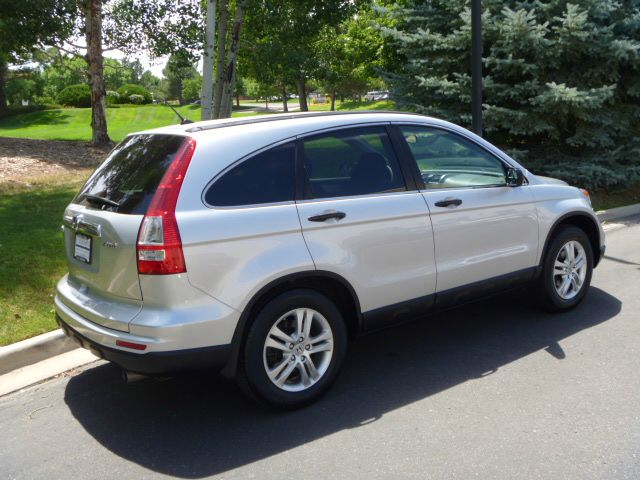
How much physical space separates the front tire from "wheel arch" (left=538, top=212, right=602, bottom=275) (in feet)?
6.79

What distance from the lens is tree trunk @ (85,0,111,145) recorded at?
15047 millimetres

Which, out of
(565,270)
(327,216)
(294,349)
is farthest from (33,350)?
(565,270)

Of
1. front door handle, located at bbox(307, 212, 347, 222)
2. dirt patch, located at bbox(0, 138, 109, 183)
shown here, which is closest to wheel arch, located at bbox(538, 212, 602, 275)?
A: front door handle, located at bbox(307, 212, 347, 222)

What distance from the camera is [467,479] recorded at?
312 cm

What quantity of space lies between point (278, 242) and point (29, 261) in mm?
3785

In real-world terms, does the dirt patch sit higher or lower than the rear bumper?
higher

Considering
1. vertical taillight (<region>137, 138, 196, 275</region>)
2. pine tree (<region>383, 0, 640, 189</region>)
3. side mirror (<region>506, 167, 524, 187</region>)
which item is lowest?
vertical taillight (<region>137, 138, 196, 275</region>)

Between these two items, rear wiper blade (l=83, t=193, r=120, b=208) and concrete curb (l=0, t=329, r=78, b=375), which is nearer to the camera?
rear wiper blade (l=83, t=193, r=120, b=208)

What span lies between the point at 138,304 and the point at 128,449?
31.6 inches

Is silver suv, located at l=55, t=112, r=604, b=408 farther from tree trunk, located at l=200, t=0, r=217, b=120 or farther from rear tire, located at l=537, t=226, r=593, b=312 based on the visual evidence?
tree trunk, located at l=200, t=0, r=217, b=120

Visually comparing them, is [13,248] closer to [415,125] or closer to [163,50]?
[415,125]

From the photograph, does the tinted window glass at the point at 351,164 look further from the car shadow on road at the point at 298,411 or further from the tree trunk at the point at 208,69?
the tree trunk at the point at 208,69

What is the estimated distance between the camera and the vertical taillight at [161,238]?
3.38 metres

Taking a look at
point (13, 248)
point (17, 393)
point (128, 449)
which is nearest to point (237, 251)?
point (128, 449)
